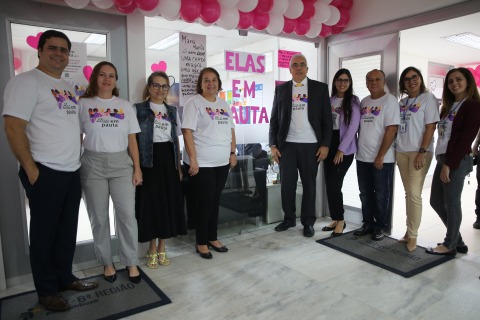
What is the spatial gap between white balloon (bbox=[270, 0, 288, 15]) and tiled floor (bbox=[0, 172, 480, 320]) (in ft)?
6.88

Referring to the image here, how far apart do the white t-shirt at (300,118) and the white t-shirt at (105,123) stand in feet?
5.22

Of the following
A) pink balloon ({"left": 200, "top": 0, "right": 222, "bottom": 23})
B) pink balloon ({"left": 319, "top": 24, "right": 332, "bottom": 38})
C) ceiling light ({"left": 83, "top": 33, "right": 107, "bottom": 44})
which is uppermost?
pink balloon ({"left": 319, "top": 24, "right": 332, "bottom": 38})

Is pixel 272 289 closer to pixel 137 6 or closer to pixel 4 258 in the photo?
pixel 4 258

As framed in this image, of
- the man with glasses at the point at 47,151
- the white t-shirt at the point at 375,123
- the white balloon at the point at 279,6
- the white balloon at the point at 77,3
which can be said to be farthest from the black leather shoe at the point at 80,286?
the white balloon at the point at 279,6

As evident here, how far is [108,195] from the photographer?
94.4 inches

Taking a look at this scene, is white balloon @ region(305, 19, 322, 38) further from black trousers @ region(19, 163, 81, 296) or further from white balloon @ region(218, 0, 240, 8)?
black trousers @ region(19, 163, 81, 296)

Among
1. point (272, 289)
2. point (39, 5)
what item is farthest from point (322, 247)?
point (39, 5)

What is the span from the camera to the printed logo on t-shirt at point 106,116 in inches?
90.0

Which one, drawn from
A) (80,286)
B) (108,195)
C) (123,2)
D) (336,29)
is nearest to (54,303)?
(80,286)

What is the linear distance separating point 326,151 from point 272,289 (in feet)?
4.88

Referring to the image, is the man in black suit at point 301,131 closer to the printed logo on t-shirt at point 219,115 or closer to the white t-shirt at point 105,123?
the printed logo on t-shirt at point 219,115

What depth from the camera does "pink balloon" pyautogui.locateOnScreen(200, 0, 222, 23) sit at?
2748mm

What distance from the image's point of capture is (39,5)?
2445mm

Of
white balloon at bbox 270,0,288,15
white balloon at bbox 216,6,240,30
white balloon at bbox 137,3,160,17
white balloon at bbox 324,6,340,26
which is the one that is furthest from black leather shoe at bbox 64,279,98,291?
white balloon at bbox 324,6,340,26
